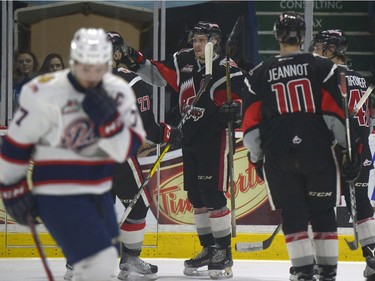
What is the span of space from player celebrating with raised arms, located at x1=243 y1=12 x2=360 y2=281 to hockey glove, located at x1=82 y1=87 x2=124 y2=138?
1.12 metres

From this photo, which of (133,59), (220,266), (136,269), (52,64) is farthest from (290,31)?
(52,64)

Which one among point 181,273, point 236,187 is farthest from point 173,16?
point 181,273

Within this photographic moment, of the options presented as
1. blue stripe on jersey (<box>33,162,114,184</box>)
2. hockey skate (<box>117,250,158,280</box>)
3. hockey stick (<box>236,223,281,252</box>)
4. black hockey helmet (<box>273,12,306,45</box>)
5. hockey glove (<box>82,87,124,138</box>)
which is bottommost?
hockey skate (<box>117,250,158,280</box>)

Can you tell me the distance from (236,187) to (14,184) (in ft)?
10.5

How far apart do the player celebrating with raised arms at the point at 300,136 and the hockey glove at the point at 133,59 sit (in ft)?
4.72

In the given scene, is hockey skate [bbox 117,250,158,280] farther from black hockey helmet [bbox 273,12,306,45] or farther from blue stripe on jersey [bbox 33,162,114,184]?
blue stripe on jersey [bbox 33,162,114,184]

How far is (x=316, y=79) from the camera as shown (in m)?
4.68

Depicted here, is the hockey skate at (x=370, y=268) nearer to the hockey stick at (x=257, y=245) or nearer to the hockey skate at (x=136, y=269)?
the hockey stick at (x=257, y=245)

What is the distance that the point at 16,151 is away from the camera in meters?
3.72

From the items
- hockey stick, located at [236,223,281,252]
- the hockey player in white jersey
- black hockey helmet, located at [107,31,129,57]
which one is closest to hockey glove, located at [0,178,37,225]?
the hockey player in white jersey

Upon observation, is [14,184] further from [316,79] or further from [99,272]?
[316,79]

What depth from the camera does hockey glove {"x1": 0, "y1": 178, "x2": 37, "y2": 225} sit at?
12.4ft

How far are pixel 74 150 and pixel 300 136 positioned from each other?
1.26 metres

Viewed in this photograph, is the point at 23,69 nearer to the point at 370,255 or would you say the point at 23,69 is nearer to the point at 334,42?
the point at 334,42
